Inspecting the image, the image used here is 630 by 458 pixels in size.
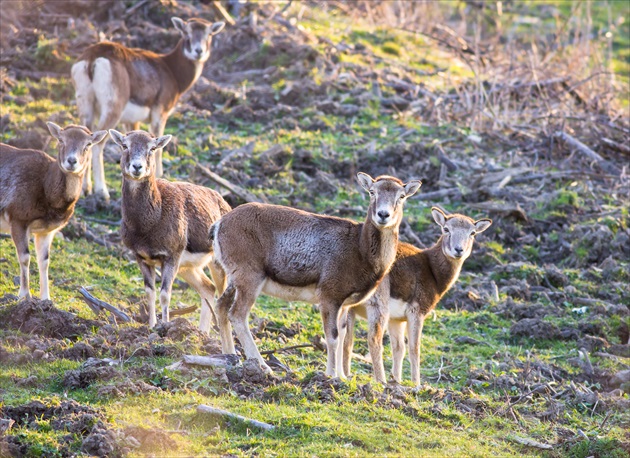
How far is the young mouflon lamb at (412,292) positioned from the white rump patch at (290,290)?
41.1 inches

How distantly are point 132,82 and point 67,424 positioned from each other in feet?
31.1

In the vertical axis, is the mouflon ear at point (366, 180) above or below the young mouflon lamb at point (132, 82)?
below

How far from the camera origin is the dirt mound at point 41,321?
36.7ft

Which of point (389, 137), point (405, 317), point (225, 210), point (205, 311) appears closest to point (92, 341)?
point (205, 311)

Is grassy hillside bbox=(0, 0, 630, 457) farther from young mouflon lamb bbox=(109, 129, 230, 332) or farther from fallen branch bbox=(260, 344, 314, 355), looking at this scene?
young mouflon lamb bbox=(109, 129, 230, 332)

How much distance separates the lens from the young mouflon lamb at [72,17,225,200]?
54.2ft

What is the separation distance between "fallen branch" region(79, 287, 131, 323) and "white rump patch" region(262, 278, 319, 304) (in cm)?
198

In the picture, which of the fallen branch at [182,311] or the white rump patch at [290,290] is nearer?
the white rump patch at [290,290]

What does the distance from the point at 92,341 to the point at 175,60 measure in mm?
8945

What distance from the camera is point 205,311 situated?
493 inches

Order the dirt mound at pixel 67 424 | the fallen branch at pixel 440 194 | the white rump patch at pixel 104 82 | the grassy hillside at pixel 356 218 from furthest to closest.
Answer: the fallen branch at pixel 440 194 → the white rump patch at pixel 104 82 → the grassy hillside at pixel 356 218 → the dirt mound at pixel 67 424

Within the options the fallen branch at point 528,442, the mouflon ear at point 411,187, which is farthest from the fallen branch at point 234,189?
the fallen branch at point 528,442

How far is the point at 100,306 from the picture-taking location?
477 inches

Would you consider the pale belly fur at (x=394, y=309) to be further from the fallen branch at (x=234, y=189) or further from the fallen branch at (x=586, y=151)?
the fallen branch at (x=586, y=151)
